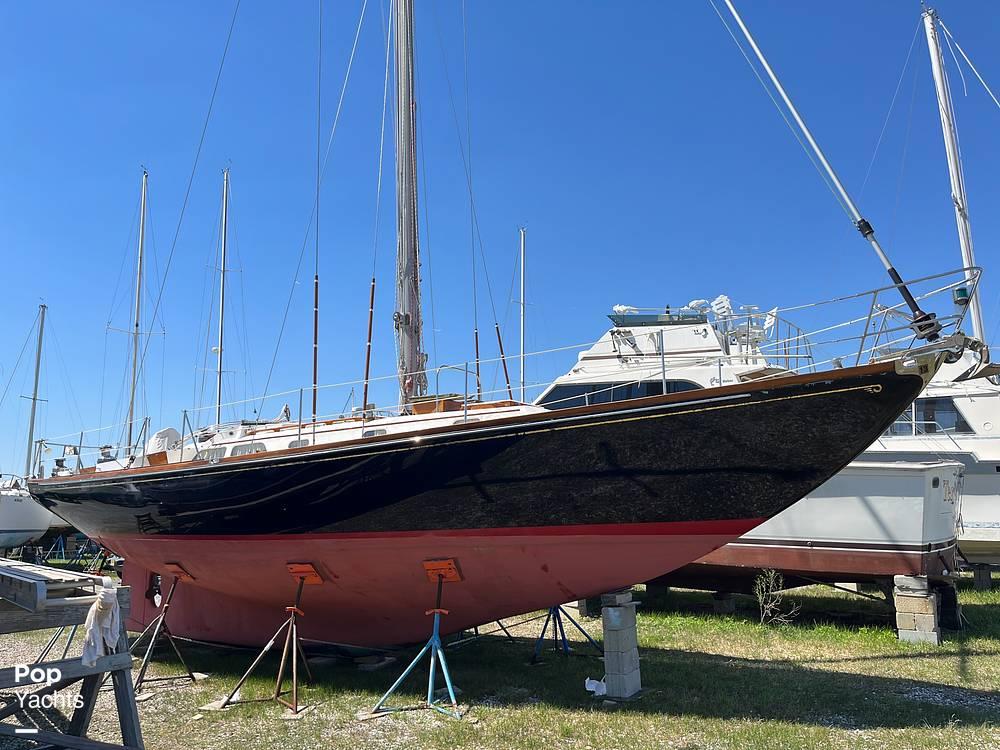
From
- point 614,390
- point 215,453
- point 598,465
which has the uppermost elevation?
point 614,390

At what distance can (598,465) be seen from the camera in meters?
6.16

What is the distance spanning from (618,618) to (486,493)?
1.59 metres

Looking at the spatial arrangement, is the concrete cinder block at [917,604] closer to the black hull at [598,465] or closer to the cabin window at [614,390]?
the cabin window at [614,390]

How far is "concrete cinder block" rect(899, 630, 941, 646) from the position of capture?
323 inches

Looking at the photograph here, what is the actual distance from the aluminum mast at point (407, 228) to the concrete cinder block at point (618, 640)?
3675 millimetres

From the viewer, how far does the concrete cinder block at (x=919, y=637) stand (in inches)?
323

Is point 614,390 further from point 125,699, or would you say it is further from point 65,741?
point 65,741

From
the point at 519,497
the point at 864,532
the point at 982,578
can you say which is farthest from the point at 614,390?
the point at 982,578

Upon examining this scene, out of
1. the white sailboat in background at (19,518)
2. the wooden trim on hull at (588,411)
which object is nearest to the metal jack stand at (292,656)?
the wooden trim on hull at (588,411)

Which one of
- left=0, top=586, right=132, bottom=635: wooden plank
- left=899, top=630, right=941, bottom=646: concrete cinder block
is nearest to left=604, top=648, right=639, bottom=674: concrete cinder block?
left=899, top=630, right=941, bottom=646: concrete cinder block

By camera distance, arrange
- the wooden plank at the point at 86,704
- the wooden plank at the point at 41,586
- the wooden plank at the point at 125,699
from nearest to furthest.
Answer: the wooden plank at the point at 41,586 → the wooden plank at the point at 125,699 → the wooden plank at the point at 86,704

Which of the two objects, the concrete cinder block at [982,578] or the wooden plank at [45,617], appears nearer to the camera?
the wooden plank at [45,617]

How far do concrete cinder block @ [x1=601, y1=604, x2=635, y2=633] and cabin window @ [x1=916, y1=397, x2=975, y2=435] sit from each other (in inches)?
358

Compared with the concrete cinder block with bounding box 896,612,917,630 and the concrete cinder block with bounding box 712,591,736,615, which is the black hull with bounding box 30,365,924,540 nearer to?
the concrete cinder block with bounding box 896,612,917,630
